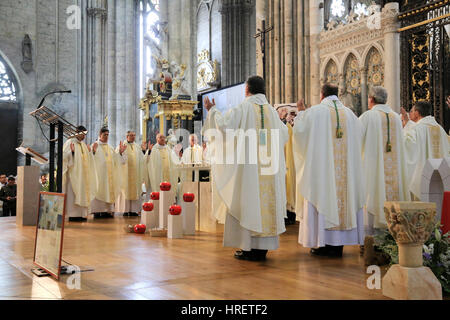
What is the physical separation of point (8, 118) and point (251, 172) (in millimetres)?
19268

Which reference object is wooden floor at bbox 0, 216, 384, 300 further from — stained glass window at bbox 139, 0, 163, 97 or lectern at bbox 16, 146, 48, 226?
stained glass window at bbox 139, 0, 163, 97

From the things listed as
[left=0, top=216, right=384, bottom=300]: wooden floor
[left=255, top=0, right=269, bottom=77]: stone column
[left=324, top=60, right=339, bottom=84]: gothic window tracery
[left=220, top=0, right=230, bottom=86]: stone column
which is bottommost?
[left=0, top=216, right=384, bottom=300]: wooden floor

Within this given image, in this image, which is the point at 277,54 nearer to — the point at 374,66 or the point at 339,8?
the point at 339,8

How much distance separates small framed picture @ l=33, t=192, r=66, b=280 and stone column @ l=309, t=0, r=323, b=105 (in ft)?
23.7

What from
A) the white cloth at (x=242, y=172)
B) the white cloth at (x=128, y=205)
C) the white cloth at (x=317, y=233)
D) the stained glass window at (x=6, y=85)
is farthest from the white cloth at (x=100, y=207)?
the stained glass window at (x=6, y=85)

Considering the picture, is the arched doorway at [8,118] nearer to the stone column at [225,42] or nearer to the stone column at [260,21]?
the stone column at [225,42]

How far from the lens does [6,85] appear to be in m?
21.9

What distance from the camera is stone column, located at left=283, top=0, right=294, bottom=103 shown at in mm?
11531

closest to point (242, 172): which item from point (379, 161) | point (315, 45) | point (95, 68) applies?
point (379, 161)

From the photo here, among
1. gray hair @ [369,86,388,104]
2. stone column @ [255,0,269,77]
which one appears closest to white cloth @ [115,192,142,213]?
stone column @ [255,0,269,77]

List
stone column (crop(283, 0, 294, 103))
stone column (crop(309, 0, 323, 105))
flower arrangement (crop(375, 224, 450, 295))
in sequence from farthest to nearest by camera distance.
A: stone column (crop(283, 0, 294, 103)), stone column (crop(309, 0, 323, 105)), flower arrangement (crop(375, 224, 450, 295))

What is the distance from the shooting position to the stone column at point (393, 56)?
8875mm

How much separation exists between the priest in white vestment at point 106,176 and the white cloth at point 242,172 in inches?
214

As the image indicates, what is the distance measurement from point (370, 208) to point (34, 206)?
5858mm
